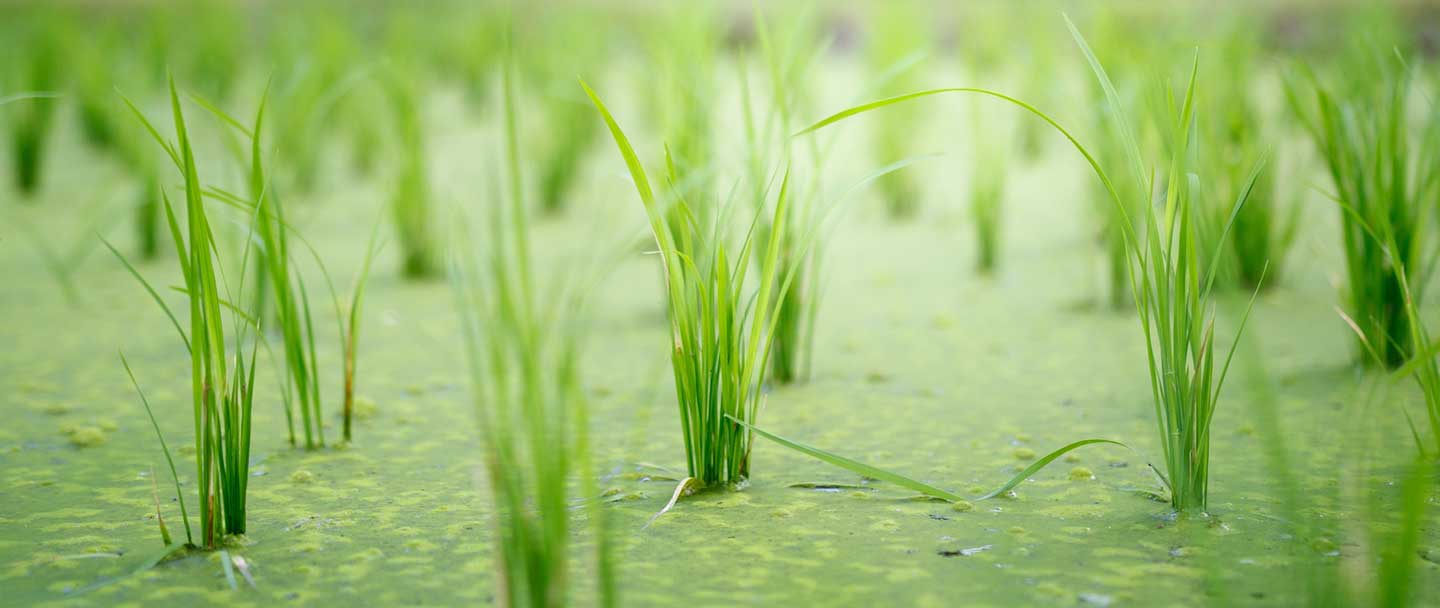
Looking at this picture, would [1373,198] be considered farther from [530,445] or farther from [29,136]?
[29,136]

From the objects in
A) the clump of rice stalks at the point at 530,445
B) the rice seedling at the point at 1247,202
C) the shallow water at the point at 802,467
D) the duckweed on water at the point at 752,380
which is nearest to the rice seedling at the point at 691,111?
the duckweed on water at the point at 752,380

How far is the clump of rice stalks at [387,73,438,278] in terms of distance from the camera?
1669 mm

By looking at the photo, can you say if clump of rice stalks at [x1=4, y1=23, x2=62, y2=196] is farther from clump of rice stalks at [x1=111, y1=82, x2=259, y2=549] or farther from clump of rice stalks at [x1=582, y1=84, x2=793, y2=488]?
clump of rice stalks at [x1=582, y1=84, x2=793, y2=488]

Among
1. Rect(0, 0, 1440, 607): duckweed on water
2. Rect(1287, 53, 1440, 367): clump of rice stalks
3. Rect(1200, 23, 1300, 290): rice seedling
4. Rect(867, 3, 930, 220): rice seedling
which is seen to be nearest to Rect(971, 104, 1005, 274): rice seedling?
Rect(0, 0, 1440, 607): duckweed on water

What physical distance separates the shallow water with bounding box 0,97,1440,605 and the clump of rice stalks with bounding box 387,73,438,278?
71mm

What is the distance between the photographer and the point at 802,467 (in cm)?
97

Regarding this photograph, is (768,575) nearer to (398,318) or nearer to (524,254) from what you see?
(524,254)

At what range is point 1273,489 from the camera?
877mm

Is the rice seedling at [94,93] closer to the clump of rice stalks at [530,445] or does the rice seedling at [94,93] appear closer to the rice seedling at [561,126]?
the rice seedling at [561,126]

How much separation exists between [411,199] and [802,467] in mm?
965

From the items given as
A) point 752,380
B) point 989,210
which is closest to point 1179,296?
point 752,380

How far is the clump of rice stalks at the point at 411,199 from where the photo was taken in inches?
65.7

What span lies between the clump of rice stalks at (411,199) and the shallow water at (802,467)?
71mm

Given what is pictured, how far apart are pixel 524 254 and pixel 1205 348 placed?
1.64 feet
